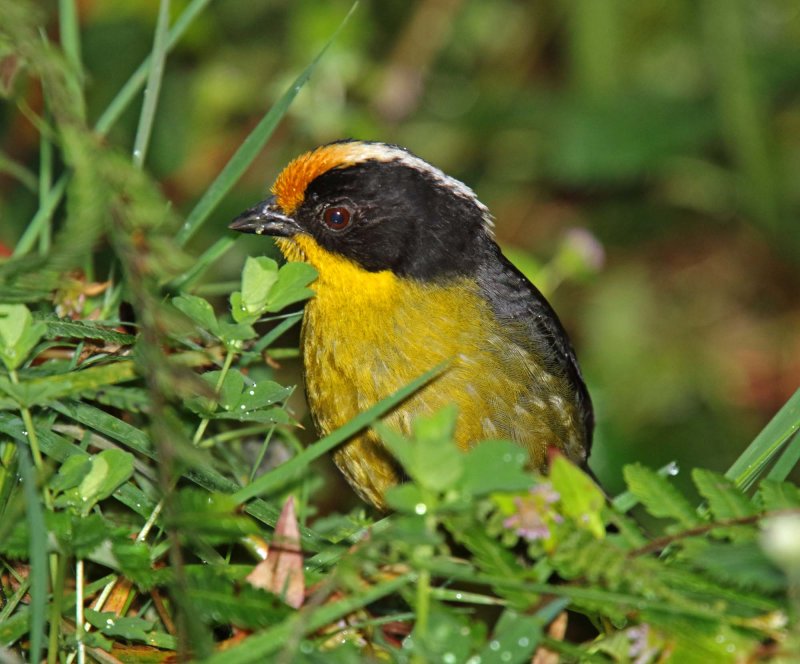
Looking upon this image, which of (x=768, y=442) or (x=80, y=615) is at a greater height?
(x=768, y=442)

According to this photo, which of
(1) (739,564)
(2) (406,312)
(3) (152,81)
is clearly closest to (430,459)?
(1) (739,564)

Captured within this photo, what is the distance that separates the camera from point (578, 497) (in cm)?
223

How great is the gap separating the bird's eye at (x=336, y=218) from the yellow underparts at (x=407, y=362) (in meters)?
0.08

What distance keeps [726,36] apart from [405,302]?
3.30m

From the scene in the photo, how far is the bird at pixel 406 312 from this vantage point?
3480 millimetres

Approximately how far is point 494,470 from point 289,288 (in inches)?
39.7

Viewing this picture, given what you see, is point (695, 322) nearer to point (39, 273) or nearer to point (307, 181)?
point (307, 181)

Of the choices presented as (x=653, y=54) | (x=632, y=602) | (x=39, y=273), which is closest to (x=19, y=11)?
(x=39, y=273)

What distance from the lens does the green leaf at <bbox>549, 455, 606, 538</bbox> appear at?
7.26ft

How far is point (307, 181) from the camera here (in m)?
3.80

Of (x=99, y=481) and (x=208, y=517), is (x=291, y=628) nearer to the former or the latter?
(x=208, y=517)

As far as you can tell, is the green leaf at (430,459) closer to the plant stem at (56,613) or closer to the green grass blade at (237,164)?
the plant stem at (56,613)

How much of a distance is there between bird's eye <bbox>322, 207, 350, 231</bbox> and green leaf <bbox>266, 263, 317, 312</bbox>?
851 millimetres

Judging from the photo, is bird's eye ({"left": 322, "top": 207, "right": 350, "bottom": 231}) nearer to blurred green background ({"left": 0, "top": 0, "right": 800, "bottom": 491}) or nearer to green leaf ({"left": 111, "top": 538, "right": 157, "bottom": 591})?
blurred green background ({"left": 0, "top": 0, "right": 800, "bottom": 491})
